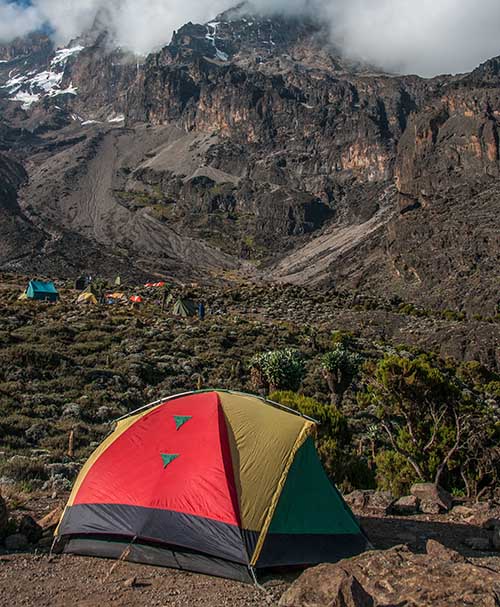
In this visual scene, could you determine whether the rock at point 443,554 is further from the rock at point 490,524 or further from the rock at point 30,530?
the rock at point 30,530

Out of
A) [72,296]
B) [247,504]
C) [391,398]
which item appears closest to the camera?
[247,504]

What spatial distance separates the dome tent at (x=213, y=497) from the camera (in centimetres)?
707

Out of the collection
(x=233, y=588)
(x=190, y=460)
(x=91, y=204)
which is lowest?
(x=233, y=588)

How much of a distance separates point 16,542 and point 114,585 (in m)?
1.84

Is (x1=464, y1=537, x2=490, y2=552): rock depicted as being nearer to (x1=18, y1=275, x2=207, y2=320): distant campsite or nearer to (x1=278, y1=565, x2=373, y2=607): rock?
(x1=278, y1=565, x2=373, y2=607): rock

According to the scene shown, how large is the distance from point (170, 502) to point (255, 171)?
196m

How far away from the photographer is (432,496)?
10.1 metres

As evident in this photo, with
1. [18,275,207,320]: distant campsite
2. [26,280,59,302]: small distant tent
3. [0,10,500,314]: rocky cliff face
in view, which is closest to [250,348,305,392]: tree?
[18,275,207,320]: distant campsite

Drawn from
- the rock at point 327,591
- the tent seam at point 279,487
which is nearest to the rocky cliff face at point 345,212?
the tent seam at point 279,487


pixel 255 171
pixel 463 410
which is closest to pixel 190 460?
pixel 463 410

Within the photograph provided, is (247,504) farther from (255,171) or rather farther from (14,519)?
(255,171)

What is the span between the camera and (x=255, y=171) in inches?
7771

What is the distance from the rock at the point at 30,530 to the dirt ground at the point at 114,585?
1.39 feet

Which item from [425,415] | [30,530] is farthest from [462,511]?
[30,530]
